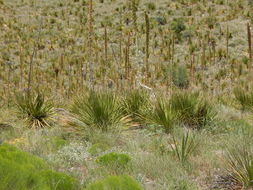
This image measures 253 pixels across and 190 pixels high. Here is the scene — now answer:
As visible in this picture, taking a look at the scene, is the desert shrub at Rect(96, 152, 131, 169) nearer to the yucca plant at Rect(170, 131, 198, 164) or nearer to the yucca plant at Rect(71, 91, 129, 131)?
the yucca plant at Rect(170, 131, 198, 164)

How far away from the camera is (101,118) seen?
8.10 metres

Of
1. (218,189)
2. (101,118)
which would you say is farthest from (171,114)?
(218,189)

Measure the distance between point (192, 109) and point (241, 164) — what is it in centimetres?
410

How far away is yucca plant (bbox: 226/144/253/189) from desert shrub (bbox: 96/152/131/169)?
49.8 inches

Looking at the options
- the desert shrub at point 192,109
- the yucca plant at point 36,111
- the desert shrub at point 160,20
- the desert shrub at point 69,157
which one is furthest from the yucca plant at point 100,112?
the desert shrub at point 160,20

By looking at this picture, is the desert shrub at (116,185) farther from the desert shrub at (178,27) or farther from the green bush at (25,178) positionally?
the desert shrub at (178,27)

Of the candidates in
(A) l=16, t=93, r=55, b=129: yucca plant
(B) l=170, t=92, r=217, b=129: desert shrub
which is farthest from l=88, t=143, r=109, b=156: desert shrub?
(A) l=16, t=93, r=55, b=129: yucca plant

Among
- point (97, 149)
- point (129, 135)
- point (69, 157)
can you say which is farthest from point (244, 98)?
point (69, 157)

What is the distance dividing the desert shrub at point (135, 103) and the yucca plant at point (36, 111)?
1.83 metres

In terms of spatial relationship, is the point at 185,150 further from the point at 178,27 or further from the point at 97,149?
the point at 178,27

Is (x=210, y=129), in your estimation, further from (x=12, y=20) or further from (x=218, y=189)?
(x=12, y=20)

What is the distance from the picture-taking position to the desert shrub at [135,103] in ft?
30.3

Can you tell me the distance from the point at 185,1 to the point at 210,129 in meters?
21.9

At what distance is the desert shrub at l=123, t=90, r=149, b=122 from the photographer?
9.23 meters
